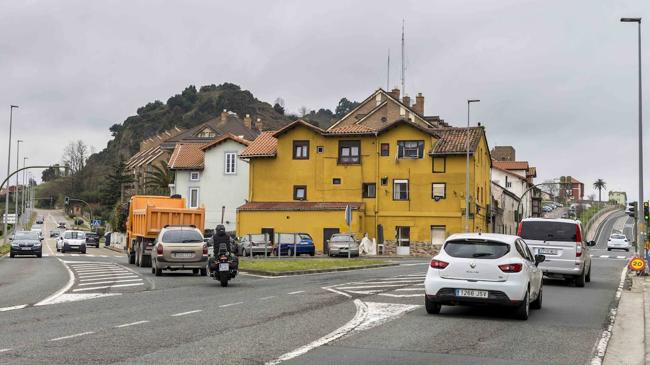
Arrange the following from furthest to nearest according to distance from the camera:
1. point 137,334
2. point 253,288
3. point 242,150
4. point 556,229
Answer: point 242,150 < point 556,229 < point 253,288 < point 137,334

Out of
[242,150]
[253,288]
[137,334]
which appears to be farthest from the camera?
[242,150]

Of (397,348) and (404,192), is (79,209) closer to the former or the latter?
(404,192)

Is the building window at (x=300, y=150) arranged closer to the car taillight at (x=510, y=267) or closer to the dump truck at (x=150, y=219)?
the dump truck at (x=150, y=219)

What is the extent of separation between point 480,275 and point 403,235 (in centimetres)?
4526

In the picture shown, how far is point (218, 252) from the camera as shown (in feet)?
70.4

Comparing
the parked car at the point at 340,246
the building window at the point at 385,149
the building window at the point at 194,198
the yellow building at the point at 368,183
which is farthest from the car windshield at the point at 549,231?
the building window at the point at 194,198

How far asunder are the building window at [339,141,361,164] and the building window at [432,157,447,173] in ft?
20.0

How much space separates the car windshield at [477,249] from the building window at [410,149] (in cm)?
4533

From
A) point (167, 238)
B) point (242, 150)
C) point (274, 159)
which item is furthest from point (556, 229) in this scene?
point (242, 150)

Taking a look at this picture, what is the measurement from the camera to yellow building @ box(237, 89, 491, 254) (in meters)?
57.8

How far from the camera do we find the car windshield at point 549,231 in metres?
22.4

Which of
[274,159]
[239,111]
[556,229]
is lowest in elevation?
[556,229]

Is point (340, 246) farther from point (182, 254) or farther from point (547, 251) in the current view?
point (547, 251)

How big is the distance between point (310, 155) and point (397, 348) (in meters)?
51.7
